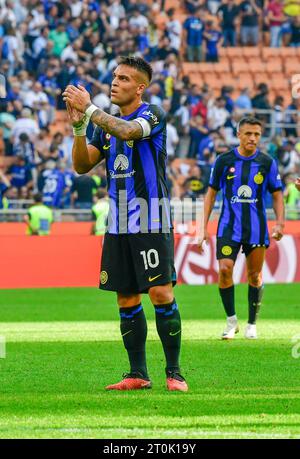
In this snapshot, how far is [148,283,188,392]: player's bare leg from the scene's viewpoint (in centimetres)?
880

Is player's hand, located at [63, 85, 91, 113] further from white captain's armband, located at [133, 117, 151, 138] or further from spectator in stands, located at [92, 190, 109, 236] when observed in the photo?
spectator in stands, located at [92, 190, 109, 236]

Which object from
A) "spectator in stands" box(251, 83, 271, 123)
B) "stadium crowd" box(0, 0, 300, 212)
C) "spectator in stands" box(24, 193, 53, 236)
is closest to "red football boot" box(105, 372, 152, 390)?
"spectator in stands" box(24, 193, 53, 236)

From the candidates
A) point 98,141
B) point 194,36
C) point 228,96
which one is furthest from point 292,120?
point 98,141

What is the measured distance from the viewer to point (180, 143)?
2794 cm

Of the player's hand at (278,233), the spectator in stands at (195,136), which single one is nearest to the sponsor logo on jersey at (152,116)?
the player's hand at (278,233)

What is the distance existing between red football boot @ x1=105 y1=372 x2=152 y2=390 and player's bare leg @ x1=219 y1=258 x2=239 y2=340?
4.03m

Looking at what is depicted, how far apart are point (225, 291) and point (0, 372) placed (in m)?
3.72

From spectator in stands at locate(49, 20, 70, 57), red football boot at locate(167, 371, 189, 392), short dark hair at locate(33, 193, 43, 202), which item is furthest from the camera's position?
A: spectator in stands at locate(49, 20, 70, 57)

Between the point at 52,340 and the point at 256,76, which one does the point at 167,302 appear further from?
the point at 256,76

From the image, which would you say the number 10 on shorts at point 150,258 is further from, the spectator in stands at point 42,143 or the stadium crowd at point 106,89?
the spectator in stands at point 42,143

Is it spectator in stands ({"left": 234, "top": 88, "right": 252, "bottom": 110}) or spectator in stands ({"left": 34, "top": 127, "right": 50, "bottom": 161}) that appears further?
spectator in stands ({"left": 234, "top": 88, "right": 252, "bottom": 110})

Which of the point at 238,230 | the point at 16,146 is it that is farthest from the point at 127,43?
the point at 238,230

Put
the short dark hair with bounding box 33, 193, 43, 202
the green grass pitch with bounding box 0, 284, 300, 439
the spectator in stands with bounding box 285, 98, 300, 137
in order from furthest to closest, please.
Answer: the spectator in stands with bounding box 285, 98, 300, 137 < the short dark hair with bounding box 33, 193, 43, 202 < the green grass pitch with bounding box 0, 284, 300, 439

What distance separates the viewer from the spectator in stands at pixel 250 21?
32.0m
